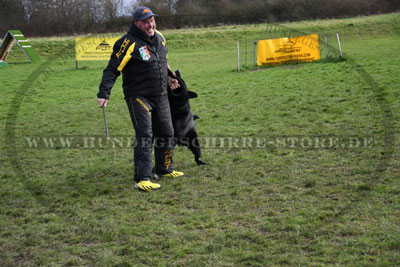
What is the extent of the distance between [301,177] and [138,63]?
8.03 ft

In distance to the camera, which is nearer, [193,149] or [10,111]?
[193,149]

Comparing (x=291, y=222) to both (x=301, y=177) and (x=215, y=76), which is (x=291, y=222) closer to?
(x=301, y=177)

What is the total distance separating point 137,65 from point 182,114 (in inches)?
41.8

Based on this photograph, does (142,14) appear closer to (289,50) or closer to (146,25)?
(146,25)

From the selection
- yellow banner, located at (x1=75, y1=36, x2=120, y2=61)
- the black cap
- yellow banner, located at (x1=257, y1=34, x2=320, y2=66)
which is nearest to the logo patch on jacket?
the black cap

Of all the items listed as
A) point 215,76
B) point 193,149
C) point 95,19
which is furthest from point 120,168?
point 215,76

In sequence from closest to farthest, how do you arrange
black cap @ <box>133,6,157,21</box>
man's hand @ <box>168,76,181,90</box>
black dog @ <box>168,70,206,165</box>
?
black cap @ <box>133,6,157,21</box> → man's hand @ <box>168,76,181,90</box> → black dog @ <box>168,70,206,165</box>

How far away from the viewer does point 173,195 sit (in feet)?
15.2

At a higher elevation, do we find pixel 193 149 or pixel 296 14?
pixel 296 14

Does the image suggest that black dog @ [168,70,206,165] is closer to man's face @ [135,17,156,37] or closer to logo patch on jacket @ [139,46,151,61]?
logo patch on jacket @ [139,46,151,61]

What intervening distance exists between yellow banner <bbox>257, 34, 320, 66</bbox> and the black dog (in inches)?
467

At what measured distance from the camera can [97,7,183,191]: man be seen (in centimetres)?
464

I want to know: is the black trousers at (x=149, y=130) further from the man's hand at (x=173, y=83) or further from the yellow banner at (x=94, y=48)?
the yellow banner at (x=94, y=48)

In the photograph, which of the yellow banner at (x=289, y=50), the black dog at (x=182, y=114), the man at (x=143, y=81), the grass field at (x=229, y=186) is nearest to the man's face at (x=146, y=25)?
the man at (x=143, y=81)
